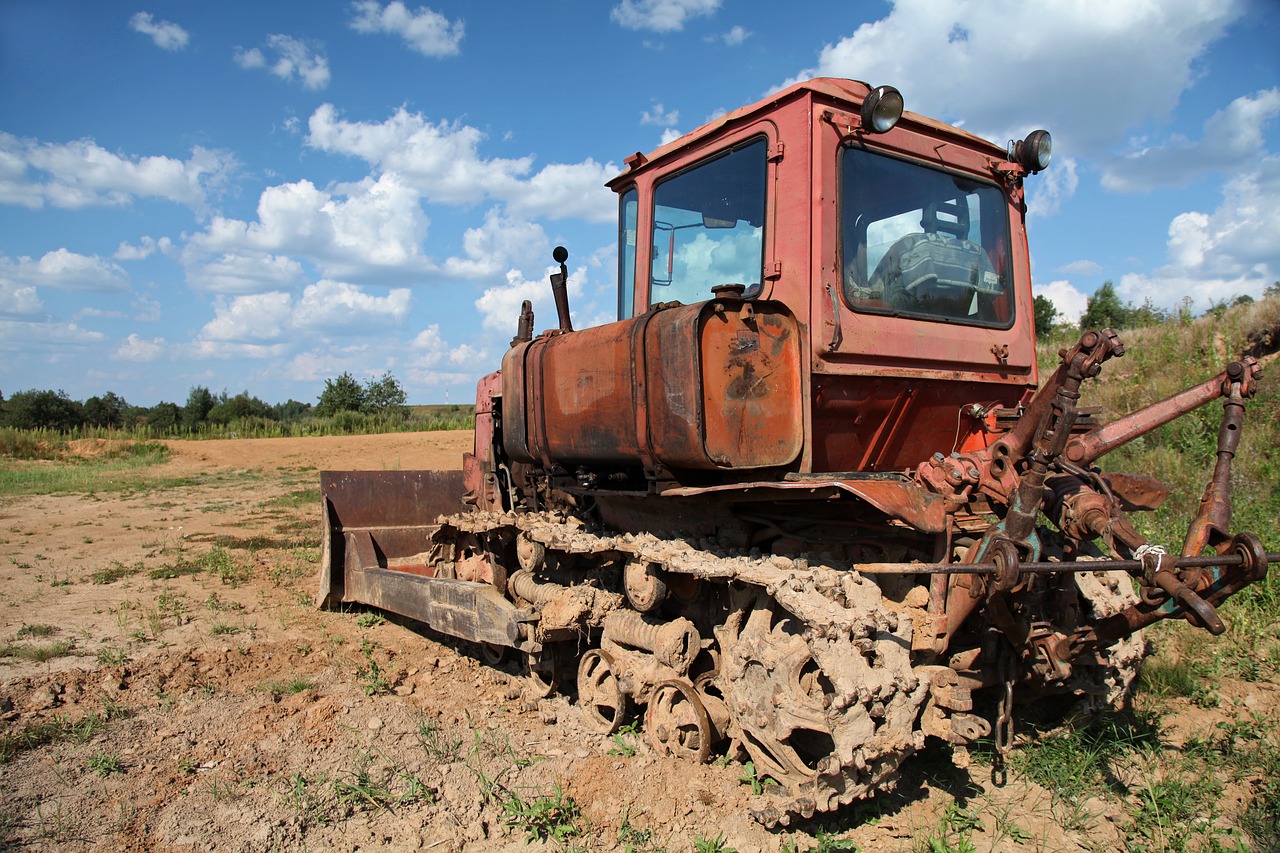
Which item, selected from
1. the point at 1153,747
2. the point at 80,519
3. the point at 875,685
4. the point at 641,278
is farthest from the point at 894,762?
the point at 80,519

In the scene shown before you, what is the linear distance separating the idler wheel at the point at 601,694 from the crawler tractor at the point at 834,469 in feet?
0.08

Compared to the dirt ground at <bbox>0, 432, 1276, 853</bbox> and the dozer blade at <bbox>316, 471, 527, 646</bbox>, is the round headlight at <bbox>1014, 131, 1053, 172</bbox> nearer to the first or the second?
the dirt ground at <bbox>0, 432, 1276, 853</bbox>

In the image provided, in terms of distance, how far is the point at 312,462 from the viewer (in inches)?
965

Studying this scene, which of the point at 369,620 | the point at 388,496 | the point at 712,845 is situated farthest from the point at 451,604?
the point at 712,845

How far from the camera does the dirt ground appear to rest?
11.2 ft

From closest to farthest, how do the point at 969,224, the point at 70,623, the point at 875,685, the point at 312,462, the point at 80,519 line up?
1. the point at 875,685
2. the point at 969,224
3. the point at 70,623
4. the point at 80,519
5. the point at 312,462

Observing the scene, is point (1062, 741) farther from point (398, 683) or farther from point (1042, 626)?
point (398, 683)

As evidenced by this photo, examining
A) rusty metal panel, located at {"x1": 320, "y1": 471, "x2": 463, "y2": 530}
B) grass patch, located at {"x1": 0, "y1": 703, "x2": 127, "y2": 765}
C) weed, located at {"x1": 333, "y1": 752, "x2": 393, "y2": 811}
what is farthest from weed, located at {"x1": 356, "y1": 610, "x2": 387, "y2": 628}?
weed, located at {"x1": 333, "y1": 752, "x2": 393, "y2": 811}

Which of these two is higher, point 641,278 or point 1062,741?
point 641,278

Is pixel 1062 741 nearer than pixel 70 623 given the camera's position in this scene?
Yes

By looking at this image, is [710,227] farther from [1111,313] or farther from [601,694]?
[1111,313]

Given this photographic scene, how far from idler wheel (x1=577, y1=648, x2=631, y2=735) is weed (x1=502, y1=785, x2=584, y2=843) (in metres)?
0.80

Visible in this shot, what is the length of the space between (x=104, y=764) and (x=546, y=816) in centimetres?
219

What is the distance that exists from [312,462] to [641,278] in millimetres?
22148
